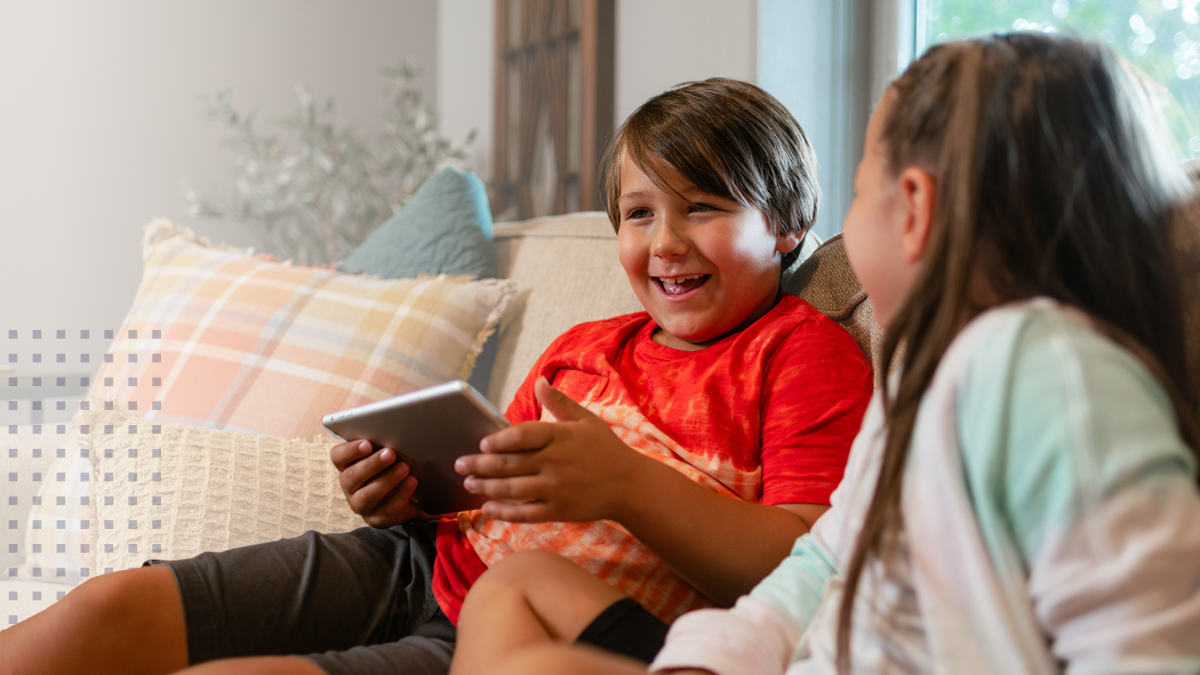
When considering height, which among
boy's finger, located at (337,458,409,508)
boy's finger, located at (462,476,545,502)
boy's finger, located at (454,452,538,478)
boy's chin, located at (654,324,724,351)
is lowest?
boy's finger, located at (337,458,409,508)

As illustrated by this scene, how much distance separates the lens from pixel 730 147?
35.6 inches

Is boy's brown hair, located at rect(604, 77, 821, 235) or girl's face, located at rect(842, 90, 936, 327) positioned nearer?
girl's face, located at rect(842, 90, 936, 327)

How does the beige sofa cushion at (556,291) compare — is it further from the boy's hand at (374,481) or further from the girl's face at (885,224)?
the girl's face at (885,224)

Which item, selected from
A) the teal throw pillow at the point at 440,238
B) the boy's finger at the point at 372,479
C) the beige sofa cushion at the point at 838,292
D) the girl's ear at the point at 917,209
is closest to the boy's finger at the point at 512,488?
the boy's finger at the point at 372,479

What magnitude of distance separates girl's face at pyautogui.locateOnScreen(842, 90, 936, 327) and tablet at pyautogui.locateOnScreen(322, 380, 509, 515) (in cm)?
29

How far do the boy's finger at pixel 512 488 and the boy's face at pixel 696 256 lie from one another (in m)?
0.35

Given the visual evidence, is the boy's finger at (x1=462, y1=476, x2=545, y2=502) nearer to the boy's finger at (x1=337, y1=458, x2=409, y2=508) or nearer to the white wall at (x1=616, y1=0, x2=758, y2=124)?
the boy's finger at (x1=337, y1=458, x2=409, y2=508)

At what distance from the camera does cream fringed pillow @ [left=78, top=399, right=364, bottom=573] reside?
3.31ft

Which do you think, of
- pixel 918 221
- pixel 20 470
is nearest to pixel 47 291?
pixel 20 470

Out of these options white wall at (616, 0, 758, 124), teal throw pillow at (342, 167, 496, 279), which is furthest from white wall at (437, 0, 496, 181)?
teal throw pillow at (342, 167, 496, 279)

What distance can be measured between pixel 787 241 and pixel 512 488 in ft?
1.59

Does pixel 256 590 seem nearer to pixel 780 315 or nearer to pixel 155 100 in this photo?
pixel 780 315

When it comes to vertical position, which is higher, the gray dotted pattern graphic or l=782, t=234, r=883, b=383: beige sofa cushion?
l=782, t=234, r=883, b=383: beige sofa cushion

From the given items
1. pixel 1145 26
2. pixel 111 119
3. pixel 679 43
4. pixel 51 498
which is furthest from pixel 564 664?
pixel 111 119
